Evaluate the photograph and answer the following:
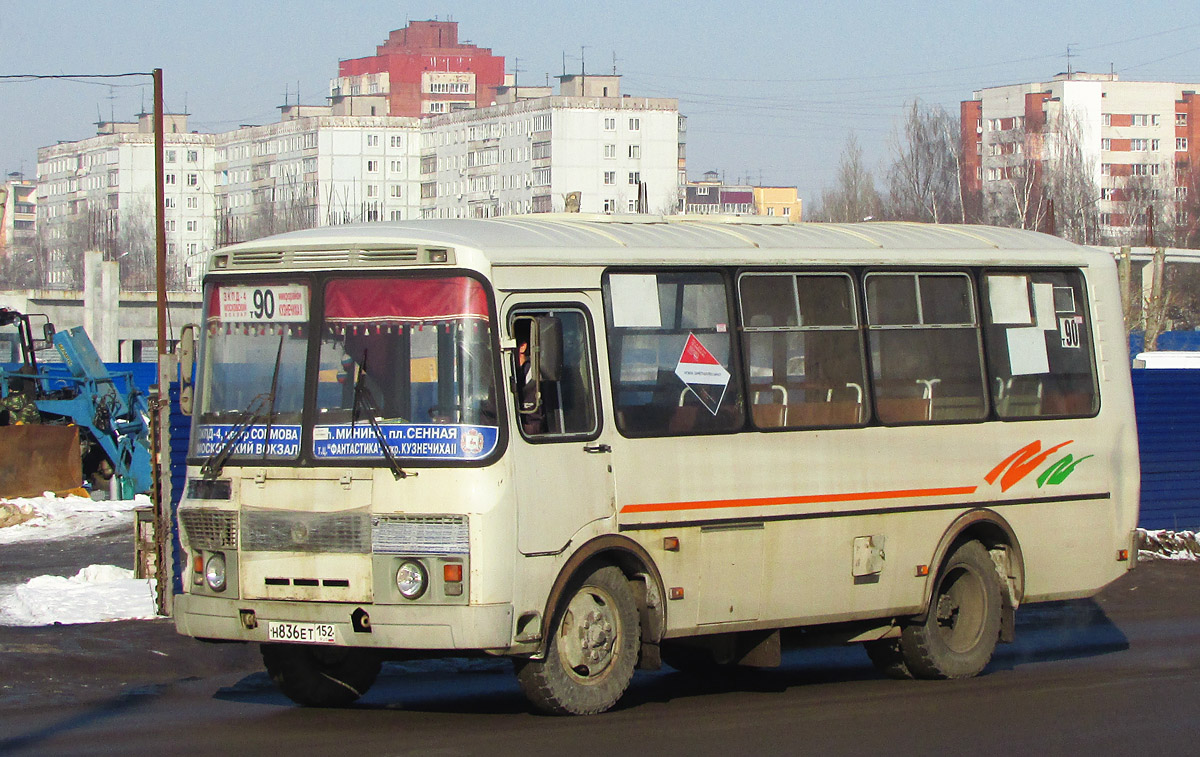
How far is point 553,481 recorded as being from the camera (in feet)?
27.8

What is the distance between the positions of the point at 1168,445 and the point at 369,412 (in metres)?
12.4

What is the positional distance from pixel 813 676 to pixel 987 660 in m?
1.12

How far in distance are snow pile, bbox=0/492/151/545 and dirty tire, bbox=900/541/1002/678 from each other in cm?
1491

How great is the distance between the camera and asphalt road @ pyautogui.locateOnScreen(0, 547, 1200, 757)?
8.18 m

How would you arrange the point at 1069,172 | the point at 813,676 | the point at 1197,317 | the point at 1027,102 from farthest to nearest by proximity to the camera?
the point at 1027,102
the point at 1069,172
the point at 1197,317
the point at 813,676

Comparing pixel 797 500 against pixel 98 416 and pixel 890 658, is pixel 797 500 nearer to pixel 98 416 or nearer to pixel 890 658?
pixel 890 658

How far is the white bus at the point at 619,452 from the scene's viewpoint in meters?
8.27

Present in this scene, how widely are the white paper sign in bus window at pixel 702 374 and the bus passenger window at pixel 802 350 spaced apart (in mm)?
225

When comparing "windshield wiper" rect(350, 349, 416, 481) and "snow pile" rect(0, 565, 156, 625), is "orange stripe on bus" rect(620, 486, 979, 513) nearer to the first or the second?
"windshield wiper" rect(350, 349, 416, 481)

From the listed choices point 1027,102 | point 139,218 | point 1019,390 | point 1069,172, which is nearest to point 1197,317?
point 1069,172

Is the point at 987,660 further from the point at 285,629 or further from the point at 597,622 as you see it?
the point at 285,629

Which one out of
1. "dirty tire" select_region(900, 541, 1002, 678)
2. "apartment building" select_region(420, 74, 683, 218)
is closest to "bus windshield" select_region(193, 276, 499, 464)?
"dirty tire" select_region(900, 541, 1002, 678)

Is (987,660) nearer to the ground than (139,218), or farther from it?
nearer to the ground

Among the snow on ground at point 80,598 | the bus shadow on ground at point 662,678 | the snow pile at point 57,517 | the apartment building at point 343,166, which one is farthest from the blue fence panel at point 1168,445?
the apartment building at point 343,166
